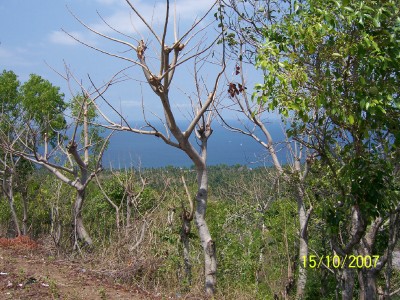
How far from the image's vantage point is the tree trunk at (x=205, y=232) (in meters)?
5.45

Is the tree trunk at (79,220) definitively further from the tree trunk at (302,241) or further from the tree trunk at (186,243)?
the tree trunk at (302,241)

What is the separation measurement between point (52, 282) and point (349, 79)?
3.68 metres

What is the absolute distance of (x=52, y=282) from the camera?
514 centimetres

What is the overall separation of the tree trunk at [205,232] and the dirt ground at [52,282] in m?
0.69

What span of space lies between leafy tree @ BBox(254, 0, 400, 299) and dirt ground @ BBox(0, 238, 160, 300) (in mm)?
2808

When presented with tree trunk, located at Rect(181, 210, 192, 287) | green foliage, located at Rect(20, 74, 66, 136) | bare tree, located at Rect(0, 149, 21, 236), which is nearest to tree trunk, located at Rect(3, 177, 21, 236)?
bare tree, located at Rect(0, 149, 21, 236)

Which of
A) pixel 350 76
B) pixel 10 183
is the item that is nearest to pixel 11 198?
pixel 10 183

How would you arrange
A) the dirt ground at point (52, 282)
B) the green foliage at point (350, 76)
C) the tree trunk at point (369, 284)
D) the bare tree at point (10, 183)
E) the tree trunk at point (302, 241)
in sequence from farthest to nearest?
the bare tree at point (10, 183), the tree trunk at point (302, 241), the dirt ground at point (52, 282), the tree trunk at point (369, 284), the green foliage at point (350, 76)

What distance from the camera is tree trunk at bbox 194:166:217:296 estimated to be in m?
5.45

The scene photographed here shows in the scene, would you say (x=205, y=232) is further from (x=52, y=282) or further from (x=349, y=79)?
(x=349, y=79)

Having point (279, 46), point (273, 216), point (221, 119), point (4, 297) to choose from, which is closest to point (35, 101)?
point (273, 216)

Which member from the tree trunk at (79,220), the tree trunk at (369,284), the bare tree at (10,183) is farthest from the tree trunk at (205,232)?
the bare tree at (10,183)

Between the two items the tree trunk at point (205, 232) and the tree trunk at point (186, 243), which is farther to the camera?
the tree trunk at point (186, 243)

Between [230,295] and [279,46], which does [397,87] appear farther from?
[230,295]
